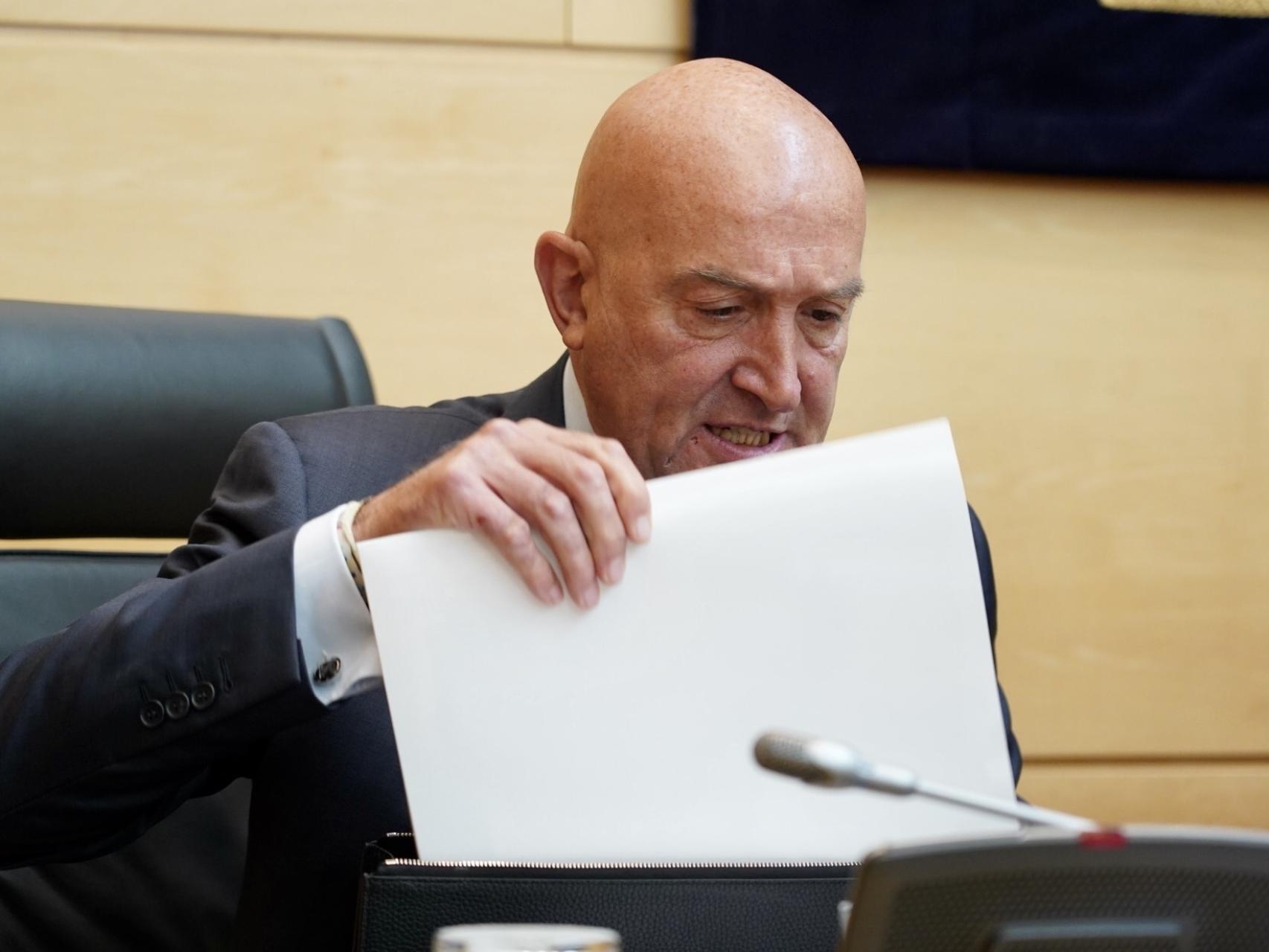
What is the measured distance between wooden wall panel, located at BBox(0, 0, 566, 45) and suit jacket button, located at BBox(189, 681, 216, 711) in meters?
1.03

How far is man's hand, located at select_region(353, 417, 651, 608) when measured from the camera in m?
0.71

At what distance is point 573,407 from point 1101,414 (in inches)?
35.0

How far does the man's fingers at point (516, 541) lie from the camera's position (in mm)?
704

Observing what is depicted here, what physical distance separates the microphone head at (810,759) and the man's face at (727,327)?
24.3 inches

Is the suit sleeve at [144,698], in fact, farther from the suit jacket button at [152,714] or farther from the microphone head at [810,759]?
the microphone head at [810,759]

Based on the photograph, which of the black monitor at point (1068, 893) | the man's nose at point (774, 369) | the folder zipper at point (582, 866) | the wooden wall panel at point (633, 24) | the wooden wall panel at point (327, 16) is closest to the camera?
the black monitor at point (1068, 893)

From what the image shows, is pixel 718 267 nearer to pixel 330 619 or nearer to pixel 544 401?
pixel 544 401

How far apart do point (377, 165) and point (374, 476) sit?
25.4 inches

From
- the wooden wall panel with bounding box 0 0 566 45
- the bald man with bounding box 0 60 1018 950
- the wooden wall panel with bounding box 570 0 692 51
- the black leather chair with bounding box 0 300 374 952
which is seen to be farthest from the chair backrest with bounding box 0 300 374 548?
the wooden wall panel with bounding box 570 0 692 51

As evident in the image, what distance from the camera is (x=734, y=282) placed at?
1.08 metres

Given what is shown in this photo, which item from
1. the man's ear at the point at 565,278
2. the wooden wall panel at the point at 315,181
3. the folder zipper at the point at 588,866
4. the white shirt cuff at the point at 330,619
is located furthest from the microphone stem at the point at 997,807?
the wooden wall panel at the point at 315,181

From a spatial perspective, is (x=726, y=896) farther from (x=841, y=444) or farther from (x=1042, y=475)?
(x=1042, y=475)

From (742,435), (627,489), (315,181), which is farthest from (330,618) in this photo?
(315,181)

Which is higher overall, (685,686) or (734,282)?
(734,282)
